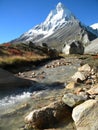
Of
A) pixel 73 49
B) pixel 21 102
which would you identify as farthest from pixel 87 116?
pixel 73 49

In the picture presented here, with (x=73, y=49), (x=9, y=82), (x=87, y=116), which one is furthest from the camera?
(x=73, y=49)

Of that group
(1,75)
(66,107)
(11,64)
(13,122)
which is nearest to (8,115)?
(13,122)

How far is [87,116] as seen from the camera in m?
10.8

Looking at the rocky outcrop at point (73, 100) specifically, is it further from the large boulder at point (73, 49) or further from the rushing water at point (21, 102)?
the large boulder at point (73, 49)

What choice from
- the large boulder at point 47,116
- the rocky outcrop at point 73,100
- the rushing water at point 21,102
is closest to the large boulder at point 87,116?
the large boulder at point 47,116

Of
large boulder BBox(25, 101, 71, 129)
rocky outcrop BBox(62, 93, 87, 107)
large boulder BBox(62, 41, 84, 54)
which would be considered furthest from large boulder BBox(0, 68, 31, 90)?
large boulder BBox(62, 41, 84, 54)

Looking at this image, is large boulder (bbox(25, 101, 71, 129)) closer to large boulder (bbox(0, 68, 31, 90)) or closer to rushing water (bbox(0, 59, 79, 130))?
rushing water (bbox(0, 59, 79, 130))

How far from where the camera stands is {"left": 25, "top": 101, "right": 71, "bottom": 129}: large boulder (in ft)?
39.5

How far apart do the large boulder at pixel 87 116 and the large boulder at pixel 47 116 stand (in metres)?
1.20

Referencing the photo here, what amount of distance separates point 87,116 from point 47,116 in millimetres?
2406

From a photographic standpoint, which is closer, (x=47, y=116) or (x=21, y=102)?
(x=47, y=116)

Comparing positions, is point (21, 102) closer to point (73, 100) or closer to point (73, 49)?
point (73, 100)

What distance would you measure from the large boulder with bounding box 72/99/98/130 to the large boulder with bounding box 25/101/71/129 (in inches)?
47.3

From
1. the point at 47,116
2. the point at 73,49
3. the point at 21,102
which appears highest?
the point at 73,49
